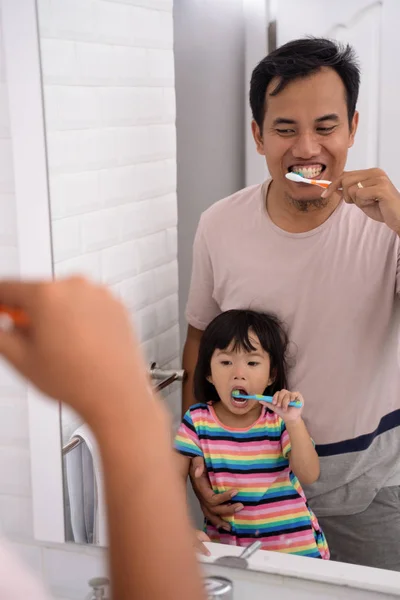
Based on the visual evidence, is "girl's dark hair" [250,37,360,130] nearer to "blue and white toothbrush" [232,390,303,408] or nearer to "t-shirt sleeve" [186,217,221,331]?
"t-shirt sleeve" [186,217,221,331]

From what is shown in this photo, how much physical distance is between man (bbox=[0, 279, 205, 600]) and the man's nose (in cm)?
63

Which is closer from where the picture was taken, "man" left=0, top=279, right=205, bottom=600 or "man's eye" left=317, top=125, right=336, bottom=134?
"man" left=0, top=279, right=205, bottom=600

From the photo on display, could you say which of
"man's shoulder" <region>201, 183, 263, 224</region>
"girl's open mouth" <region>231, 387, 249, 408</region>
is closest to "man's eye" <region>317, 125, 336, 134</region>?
"man's shoulder" <region>201, 183, 263, 224</region>

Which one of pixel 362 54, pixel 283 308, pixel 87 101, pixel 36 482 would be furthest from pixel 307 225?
pixel 36 482

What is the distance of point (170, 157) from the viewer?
3.34 feet

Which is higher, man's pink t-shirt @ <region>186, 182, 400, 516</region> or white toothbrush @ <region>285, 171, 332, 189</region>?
white toothbrush @ <region>285, 171, 332, 189</region>

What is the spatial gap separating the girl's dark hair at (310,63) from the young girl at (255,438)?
29cm

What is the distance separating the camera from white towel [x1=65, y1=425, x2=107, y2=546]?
43.8 inches

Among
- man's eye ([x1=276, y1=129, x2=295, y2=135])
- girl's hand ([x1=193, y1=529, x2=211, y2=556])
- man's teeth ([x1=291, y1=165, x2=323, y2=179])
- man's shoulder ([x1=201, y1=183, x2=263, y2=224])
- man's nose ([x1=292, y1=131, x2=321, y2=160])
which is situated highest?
man's eye ([x1=276, y1=129, x2=295, y2=135])

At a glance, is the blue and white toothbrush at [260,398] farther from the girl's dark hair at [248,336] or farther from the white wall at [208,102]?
the white wall at [208,102]

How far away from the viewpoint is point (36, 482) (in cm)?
121

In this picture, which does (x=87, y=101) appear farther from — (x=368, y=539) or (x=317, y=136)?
(x=368, y=539)

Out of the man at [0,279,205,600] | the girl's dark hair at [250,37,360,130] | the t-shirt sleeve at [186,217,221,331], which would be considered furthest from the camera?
the t-shirt sleeve at [186,217,221,331]

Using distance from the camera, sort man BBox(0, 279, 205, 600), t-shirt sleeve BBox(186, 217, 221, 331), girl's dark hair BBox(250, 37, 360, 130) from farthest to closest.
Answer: t-shirt sleeve BBox(186, 217, 221, 331) < girl's dark hair BBox(250, 37, 360, 130) < man BBox(0, 279, 205, 600)
